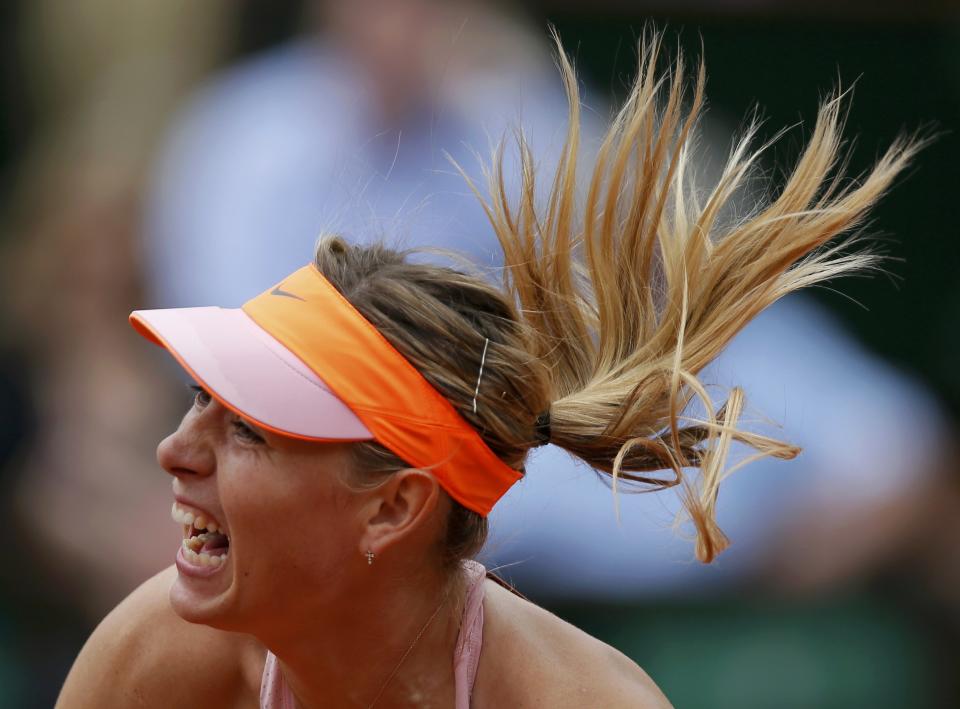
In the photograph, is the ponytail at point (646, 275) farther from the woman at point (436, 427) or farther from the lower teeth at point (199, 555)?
the lower teeth at point (199, 555)

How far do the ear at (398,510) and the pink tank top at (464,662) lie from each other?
24cm

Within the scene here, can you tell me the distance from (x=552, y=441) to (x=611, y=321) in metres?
0.25

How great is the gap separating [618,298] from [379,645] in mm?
746

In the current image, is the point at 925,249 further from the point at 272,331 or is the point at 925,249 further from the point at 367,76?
the point at 272,331

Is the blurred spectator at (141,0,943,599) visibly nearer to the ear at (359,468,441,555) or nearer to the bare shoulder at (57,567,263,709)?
the bare shoulder at (57,567,263,709)

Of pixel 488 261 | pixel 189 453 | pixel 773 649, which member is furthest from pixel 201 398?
pixel 773 649

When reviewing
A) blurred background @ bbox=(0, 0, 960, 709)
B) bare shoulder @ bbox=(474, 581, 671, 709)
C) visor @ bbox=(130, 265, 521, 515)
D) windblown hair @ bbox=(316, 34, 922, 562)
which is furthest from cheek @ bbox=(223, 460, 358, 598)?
blurred background @ bbox=(0, 0, 960, 709)

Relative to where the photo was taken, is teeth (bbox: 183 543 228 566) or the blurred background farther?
the blurred background

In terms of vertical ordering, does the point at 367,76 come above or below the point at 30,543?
above

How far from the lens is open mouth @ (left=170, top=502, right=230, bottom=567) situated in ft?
8.14

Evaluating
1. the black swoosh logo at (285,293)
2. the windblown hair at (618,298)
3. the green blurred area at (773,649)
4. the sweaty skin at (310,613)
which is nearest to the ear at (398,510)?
the sweaty skin at (310,613)

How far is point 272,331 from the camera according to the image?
2482 mm

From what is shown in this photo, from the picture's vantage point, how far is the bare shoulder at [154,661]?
9.14 feet

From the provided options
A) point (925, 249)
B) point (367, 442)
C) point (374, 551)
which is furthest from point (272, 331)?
point (925, 249)
